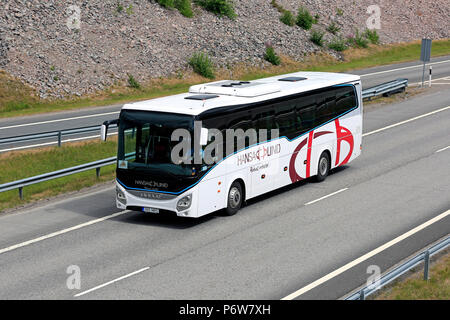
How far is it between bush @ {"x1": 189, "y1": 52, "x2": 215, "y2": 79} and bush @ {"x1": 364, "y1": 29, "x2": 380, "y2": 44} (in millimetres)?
17922

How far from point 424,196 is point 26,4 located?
30.5 meters

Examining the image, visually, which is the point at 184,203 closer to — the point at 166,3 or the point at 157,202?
the point at 157,202

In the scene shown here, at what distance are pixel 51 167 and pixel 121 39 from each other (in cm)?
2317

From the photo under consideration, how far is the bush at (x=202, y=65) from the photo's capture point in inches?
1838

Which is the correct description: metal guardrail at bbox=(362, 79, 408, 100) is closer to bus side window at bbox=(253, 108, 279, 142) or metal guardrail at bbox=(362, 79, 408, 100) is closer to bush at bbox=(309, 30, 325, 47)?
bus side window at bbox=(253, 108, 279, 142)

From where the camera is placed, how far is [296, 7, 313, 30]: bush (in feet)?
186

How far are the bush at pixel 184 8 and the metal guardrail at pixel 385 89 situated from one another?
1820 centimetres

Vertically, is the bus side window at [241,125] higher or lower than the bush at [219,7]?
lower

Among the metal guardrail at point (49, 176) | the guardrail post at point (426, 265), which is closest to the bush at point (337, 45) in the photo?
the metal guardrail at point (49, 176)

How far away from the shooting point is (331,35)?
190ft

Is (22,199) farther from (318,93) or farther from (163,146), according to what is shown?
(318,93)

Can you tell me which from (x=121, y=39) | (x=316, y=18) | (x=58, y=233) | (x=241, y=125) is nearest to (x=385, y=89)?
(x=121, y=39)

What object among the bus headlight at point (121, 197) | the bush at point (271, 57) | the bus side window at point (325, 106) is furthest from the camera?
the bush at point (271, 57)

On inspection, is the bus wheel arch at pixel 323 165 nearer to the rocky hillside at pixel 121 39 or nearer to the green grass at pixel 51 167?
Result: the green grass at pixel 51 167
